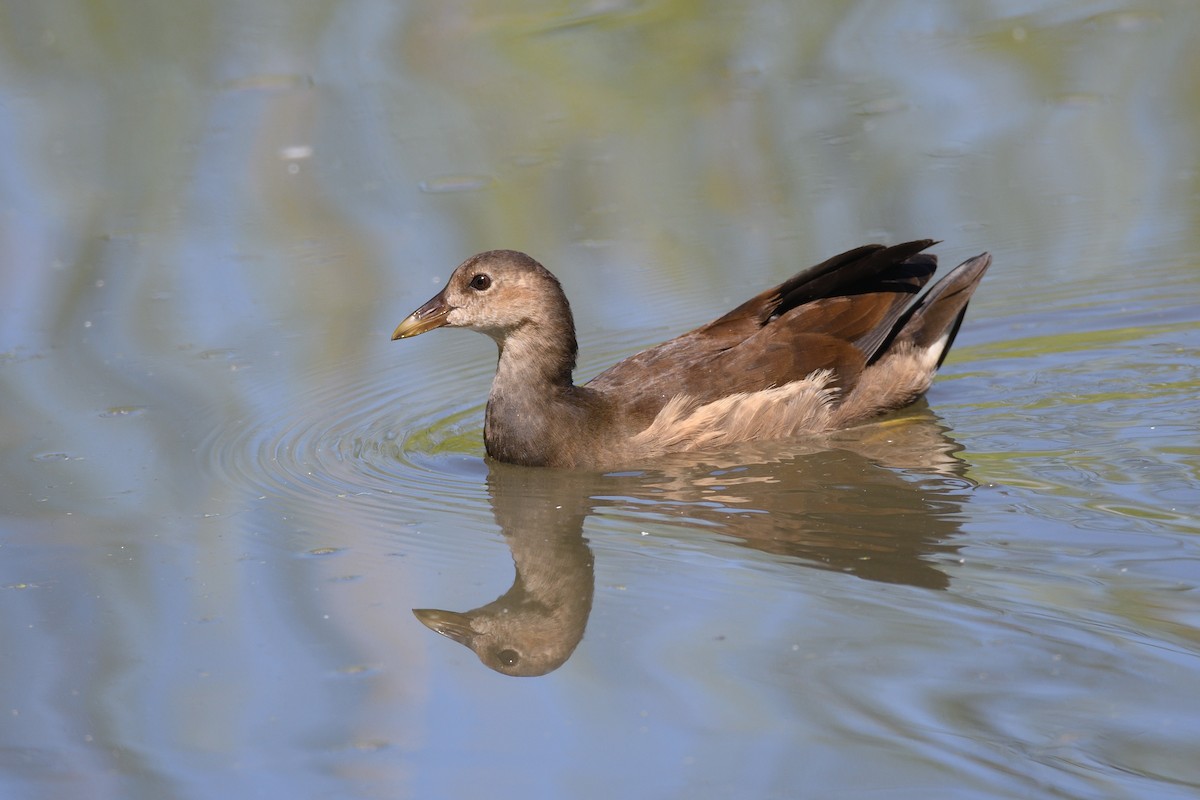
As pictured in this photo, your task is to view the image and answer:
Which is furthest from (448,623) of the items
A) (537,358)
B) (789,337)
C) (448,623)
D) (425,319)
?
(789,337)

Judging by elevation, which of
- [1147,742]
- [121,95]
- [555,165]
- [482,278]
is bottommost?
[1147,742]

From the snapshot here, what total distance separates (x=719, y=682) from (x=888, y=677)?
0.46 metres

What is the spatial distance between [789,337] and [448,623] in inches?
105

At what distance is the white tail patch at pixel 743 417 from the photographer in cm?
697

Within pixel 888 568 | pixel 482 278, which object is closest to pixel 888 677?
pixel 888 568

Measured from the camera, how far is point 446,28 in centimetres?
1207

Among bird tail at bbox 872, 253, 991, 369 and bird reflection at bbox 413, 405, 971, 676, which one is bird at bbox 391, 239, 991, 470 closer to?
bird tail at bbox 872, 253, 991, 369

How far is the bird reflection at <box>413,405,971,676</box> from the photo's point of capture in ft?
17.3

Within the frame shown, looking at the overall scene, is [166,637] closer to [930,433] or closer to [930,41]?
[930,433]

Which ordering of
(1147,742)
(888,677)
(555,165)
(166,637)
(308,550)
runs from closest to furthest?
(1147,742) < (888,677) < (166,637) < (308,550) < (555,165)

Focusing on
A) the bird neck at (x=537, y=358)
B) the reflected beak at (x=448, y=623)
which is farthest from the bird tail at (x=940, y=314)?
the reflected beak at (x=448, y=623)

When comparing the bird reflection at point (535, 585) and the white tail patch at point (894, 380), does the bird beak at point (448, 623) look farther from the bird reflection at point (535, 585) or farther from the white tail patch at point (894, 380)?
the white tail patch at point (894, 380)

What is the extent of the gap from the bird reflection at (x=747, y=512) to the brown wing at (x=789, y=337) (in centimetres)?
31

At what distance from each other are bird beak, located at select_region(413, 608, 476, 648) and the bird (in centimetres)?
163
